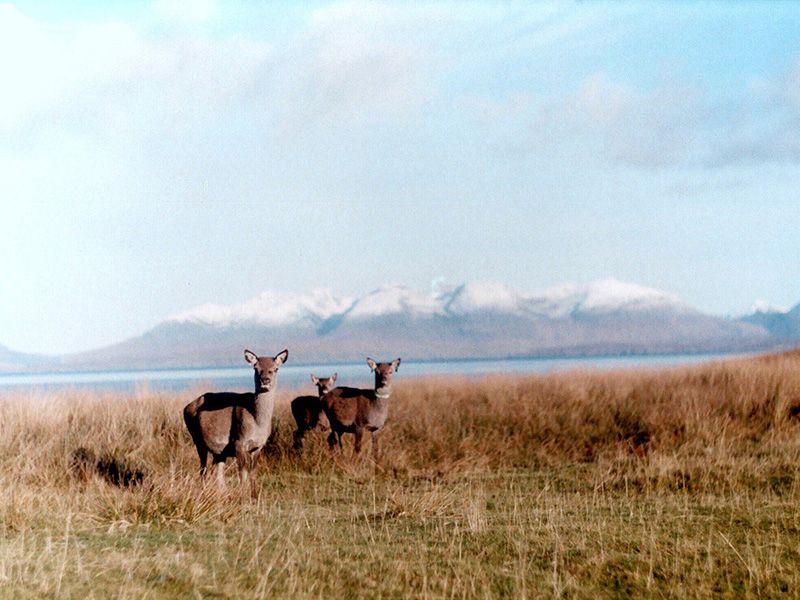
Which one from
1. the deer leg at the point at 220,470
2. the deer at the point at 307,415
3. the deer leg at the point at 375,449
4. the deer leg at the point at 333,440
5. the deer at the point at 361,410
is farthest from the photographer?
the deer at the point at 307,415

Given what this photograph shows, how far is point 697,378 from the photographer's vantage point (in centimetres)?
2453

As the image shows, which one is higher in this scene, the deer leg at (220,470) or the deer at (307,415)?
the deer at (307,415)

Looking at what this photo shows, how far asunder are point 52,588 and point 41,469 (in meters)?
7.06

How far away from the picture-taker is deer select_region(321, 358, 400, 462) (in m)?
15.9

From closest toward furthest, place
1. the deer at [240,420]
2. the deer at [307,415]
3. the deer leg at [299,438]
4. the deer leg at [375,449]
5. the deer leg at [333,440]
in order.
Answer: the deer at [240,420]
the deer leg at [375,449]
the deer leg at [333,440]
the deer leg at [299,438]
the deer at [307,415]

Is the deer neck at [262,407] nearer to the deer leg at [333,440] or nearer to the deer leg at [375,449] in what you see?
the deer leg at [375,449]

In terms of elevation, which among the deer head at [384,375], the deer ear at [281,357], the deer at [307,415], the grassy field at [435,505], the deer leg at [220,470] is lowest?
the grassy field at [435,505]

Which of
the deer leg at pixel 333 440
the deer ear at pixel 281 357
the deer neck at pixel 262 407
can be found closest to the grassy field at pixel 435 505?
the deer leg at pixel 333 440

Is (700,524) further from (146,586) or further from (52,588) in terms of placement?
(52,588)

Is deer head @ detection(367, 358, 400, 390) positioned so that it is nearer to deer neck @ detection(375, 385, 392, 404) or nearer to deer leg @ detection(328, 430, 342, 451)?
deer neck @ detection(375, 385, 392, 404)

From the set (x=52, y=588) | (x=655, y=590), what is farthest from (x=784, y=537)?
(x=52, y=588)

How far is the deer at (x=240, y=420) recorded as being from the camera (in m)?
12.2

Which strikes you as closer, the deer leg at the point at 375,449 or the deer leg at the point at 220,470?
the deer leg at the point at 220,470

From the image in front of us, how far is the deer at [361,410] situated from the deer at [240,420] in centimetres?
360
